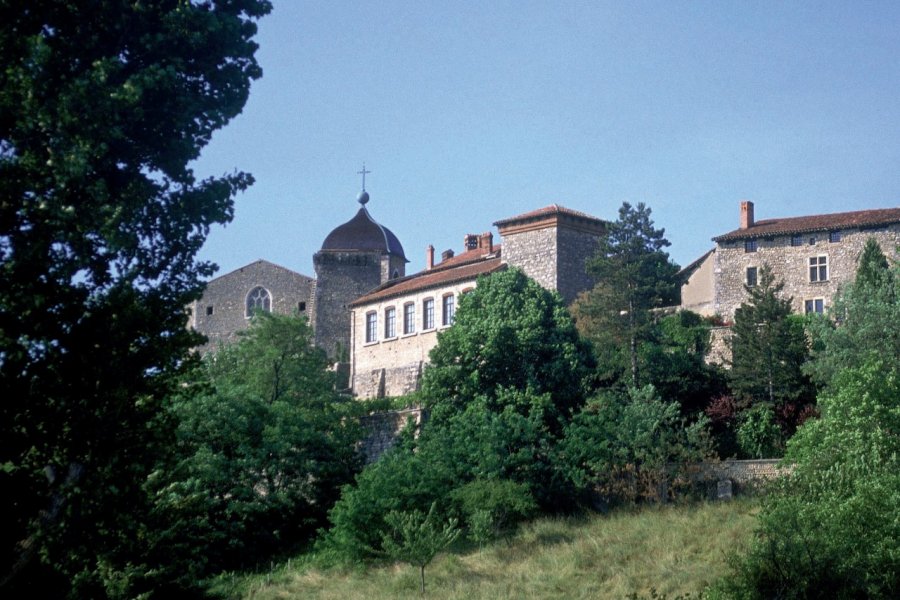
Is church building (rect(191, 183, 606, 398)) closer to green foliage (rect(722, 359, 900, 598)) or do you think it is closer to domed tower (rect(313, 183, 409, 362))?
domed tower (rect(313, 183, 409, 362))

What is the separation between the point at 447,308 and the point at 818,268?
1689 cm

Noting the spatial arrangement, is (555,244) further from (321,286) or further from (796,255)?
(321,286)

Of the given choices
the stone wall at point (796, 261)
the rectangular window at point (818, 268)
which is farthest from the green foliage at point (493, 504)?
the rectangular window at point (818, 268)

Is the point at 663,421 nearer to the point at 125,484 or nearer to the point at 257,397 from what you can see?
the point at 257,397

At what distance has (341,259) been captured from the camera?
6731cm

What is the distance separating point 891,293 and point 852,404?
12.1 metres

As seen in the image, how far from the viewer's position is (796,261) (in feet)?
180

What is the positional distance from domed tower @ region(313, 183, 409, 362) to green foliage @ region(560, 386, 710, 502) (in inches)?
1082

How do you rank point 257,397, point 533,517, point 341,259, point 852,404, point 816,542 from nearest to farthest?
point 816,542
point 852,404
point 533,517
point 257,397
point 341,259

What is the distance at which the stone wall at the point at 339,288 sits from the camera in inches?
2569

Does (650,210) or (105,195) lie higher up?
(650,210)

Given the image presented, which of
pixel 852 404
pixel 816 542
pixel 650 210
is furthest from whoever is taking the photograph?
pixel 650 210

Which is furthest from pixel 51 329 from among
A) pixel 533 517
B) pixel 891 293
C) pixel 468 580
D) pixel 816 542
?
pixel 891 293

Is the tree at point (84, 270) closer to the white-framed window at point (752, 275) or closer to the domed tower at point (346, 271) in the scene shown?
the white-framed window at point (752, 275)
